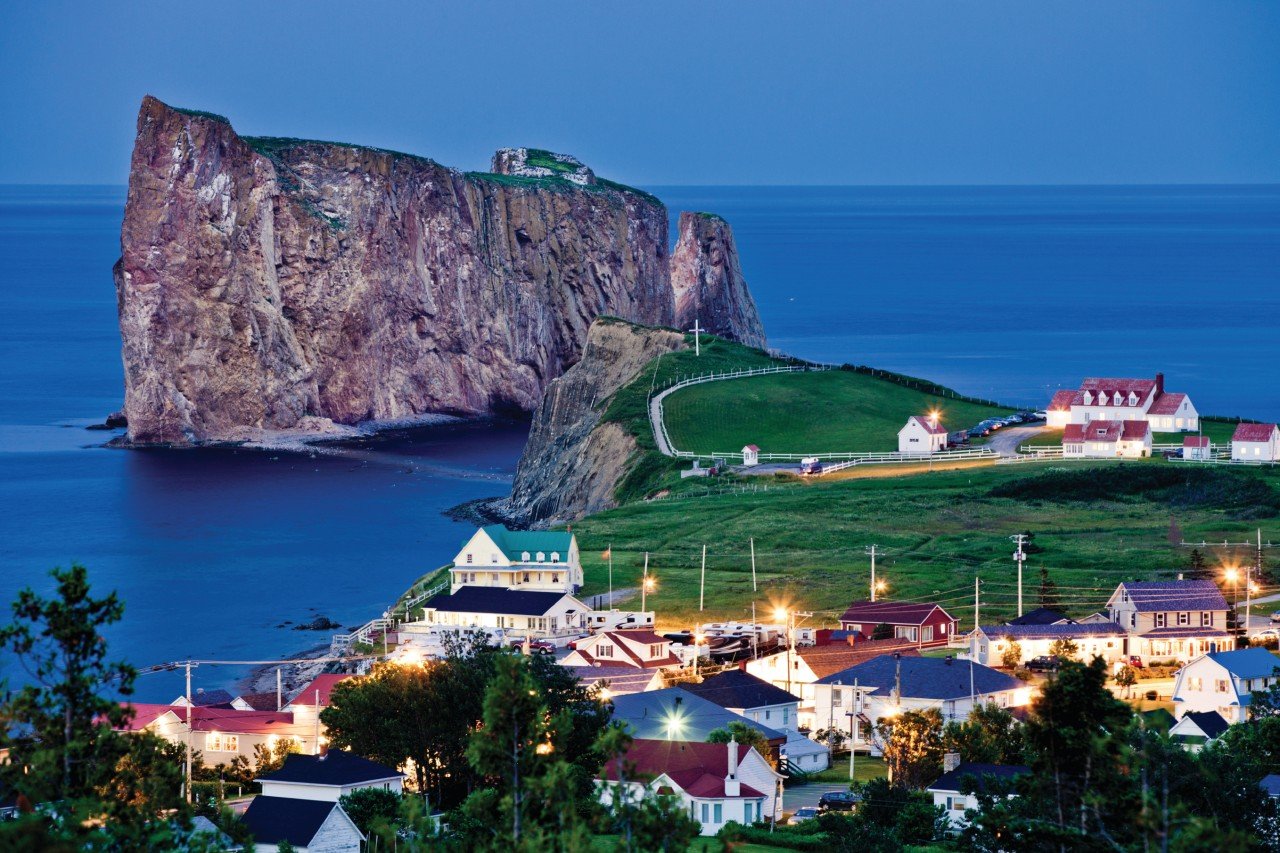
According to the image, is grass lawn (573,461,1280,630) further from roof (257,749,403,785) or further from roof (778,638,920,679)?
roof (257,749,403,785)

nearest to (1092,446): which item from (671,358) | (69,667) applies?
(671,358)

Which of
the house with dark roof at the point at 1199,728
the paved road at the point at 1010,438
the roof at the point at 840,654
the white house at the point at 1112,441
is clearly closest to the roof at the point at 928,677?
the roof at the point at 840,654

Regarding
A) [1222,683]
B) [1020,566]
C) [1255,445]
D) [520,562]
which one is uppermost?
[1255,445]

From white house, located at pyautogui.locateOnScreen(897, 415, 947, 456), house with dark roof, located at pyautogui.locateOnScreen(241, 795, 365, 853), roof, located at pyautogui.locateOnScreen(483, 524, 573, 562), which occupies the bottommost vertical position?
house with dark roof, located at pyautogui.locateOnScreen(241, 795, 365, 853)

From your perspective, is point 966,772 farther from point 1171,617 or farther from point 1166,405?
point 1166,405

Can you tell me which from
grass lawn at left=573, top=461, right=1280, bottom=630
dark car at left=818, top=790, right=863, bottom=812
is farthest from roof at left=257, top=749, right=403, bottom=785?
grass lawn at left=573, top=461, right=1280, bottom=630

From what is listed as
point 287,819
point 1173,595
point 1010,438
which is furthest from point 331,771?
point 1010,438

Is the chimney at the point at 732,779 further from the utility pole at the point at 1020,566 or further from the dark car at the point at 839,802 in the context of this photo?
the utility pole at the point at 1020,566
